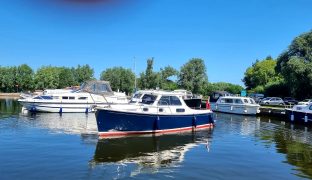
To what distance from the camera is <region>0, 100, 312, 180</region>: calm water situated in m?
15.9

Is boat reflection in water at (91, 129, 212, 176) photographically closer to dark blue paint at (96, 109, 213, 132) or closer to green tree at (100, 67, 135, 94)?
dark blue paint at (96, 109, 213, 132)

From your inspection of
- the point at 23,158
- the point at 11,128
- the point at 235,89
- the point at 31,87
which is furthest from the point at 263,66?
the point at 23,158

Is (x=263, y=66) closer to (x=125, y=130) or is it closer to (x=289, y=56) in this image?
(x=289, y=56)

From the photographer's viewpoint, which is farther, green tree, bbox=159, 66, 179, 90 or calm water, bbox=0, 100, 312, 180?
green tree, bbox=159, 66, 179, 90

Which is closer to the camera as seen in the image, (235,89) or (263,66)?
(263,66)

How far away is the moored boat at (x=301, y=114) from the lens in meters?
38.2

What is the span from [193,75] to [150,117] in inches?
2769

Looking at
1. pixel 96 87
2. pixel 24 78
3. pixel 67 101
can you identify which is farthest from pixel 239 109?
pixel 24 78

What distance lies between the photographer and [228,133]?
3044 cm

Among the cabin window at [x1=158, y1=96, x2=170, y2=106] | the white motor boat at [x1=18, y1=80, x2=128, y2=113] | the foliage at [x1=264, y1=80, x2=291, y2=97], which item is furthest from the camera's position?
the foliage at [x1=264, y1=80, x2=291, y2=97]

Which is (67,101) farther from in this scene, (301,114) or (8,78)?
(8,78)

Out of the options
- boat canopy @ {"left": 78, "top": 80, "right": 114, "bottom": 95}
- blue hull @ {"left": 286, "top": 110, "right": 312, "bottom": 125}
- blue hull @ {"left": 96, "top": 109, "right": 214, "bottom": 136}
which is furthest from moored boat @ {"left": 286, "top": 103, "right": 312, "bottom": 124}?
boat canopy @ {"left": 78, "top": 80, "right": 114, "bottom": 95}

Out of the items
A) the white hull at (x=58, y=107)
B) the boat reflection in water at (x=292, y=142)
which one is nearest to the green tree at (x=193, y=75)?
the white hull at (x=58, y=107)

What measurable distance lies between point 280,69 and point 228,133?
48.1m
